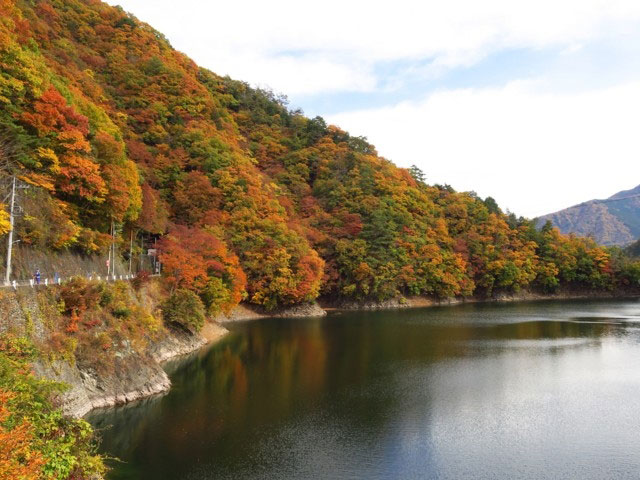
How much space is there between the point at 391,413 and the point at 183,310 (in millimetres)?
19681

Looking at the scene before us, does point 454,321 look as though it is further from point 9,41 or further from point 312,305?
point 9,41

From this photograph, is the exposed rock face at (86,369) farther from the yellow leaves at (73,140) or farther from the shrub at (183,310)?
the yellow leaves at (73,140)

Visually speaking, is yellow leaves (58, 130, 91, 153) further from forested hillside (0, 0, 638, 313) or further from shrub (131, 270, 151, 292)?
shrub (131, 270, 151, 292)

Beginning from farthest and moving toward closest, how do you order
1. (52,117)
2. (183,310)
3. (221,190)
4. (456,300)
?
(456,300) < (221,190) < (183,310) < (52,117)

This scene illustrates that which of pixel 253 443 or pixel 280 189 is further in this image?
pixel 280 189

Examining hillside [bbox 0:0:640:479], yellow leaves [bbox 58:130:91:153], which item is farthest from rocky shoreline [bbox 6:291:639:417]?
yellow leaves [bbox 58:130:91:153]

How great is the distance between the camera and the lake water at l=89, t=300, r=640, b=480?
16766 mm

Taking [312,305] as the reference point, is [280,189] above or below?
above

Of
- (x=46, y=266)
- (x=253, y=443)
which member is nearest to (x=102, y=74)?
(x=46, y=266)

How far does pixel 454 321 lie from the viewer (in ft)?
177

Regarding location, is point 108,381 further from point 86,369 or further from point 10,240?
point 10,240

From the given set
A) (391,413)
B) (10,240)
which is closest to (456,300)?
(391,413)

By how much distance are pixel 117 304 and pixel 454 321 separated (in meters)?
39.5

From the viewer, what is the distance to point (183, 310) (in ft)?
117
